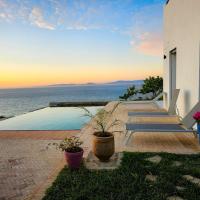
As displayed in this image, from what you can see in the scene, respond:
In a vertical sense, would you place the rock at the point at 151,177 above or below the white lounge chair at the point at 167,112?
below

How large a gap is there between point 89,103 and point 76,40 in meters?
7.77

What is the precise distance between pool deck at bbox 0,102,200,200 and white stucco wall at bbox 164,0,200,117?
149 centimetres

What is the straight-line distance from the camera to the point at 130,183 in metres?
3.42

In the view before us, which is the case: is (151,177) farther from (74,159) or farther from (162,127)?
(162,127)

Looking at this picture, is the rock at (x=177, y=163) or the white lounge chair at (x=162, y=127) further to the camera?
the white lounge chair at (x=162, y=127)

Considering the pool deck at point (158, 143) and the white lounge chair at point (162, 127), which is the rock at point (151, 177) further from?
the white lounge chair at point (162, 127)

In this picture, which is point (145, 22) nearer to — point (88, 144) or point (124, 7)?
point (124, 7)

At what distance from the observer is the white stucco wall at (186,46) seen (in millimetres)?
6500

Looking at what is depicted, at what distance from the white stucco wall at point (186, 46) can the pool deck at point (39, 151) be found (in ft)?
4.87

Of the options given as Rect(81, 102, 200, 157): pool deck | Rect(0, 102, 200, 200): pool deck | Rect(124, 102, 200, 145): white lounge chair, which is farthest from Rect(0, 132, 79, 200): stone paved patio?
Rect(124, 102, 200, 145): white lounge chair

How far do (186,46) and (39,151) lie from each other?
17.2ft

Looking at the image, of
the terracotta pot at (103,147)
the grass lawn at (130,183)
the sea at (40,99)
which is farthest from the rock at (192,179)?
the sea at (40,99)

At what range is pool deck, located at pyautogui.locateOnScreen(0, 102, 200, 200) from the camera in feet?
11.9

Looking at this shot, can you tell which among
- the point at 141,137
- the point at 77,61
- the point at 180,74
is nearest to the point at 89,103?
the point at 180,74
